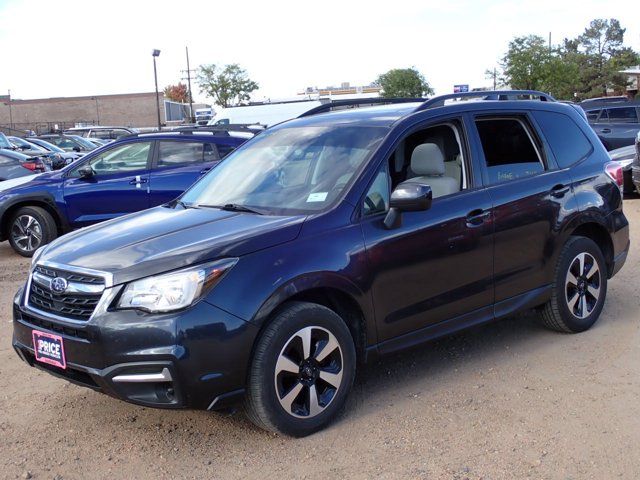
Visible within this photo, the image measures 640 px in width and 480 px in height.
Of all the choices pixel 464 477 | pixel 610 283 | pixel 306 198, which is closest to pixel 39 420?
pixel 306 198

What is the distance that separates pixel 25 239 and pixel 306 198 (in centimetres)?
699

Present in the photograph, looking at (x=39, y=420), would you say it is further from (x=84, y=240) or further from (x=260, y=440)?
(x=260, y=440)

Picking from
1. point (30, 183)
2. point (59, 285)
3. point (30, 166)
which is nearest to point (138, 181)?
point (30, 183)

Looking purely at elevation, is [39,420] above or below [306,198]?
below

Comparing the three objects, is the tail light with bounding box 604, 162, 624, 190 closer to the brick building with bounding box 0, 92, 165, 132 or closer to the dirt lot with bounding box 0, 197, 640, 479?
the dirt lot with bounding box 0, 197, 640, 479

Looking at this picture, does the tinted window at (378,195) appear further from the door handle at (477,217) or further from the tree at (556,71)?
the tree at (556,71)

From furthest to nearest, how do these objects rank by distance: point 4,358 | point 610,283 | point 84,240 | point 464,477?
point 610,283
point 4,358
point 84,240
point 464,477

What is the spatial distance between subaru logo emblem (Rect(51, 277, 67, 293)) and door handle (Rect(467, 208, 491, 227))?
→ 2528mm

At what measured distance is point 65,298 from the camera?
371cm

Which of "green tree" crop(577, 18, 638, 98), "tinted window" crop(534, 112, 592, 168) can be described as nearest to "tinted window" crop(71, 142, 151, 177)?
"tinted window" crop(534, 112, 592, 168)

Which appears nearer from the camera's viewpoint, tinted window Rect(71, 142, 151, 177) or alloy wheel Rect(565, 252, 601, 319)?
alloy wheel Rect(565, 252, 601, 319)

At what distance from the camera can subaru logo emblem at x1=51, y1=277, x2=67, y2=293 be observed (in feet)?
12.2

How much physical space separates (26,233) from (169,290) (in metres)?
7.28

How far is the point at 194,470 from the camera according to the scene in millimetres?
3561
